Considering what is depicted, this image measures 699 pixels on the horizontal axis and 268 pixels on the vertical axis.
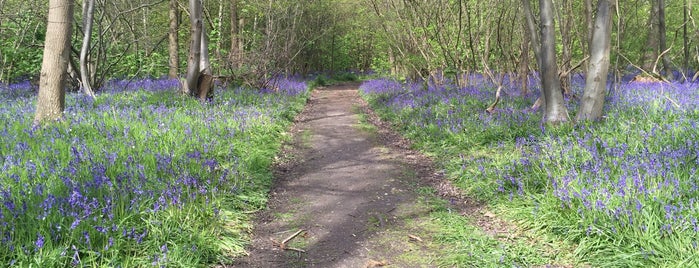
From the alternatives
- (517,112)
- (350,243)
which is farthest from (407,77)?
(350,243)

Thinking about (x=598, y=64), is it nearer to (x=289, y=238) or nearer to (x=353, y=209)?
(x=353, y=209)

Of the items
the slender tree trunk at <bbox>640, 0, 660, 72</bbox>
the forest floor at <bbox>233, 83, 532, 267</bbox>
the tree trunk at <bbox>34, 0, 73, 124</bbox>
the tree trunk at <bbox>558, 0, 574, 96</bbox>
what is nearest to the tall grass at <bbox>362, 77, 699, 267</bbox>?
the forest floor at <bbox>233, 83, 532, 267</bbox>

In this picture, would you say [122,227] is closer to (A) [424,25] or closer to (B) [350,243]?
(B) [350,243]

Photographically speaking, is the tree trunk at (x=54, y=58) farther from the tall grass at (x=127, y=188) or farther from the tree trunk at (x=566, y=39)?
the tree trunk at (x=566, y=39)

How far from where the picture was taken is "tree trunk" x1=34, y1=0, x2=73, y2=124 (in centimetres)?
662

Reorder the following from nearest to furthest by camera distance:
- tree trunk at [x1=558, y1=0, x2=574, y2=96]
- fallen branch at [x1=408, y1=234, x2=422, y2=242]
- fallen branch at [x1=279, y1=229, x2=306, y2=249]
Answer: fallen branch at [x1=279, y1=229, x2=306, y2=249], fallen branch at [x1=408, y1=234, x2=422, y2=242], tree trunk at [x1=558, y1=0, x2=574, y2=96]

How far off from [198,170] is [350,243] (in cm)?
186

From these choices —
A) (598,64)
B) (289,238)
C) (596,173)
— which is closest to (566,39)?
(598,64)

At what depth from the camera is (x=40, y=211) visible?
9.97 feet

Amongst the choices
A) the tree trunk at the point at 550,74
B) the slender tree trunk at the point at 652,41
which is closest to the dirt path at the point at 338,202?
the tree trunk at the point at 550,74

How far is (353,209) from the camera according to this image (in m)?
4.68

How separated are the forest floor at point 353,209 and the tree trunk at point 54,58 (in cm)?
360

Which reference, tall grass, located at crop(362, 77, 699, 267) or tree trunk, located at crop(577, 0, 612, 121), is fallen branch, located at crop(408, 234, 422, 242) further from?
tree trunk, located at crop(577, 0, 612, 121)

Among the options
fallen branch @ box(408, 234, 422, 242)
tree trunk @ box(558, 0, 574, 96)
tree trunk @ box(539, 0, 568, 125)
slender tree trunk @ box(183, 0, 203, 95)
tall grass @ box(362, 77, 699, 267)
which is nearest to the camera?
tall grass @ box(362, 77, 699, 267)
